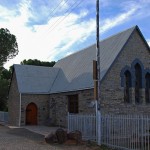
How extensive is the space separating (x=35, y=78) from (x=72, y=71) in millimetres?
5291

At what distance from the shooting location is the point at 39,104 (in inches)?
1189

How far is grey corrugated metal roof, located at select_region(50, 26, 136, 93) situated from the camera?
74.8ft

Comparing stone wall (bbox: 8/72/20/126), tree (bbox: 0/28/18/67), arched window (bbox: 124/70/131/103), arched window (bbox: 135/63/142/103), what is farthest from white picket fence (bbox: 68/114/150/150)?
tree (bbox: 0/28/18/67)

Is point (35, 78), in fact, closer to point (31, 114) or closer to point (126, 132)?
point (31, 114)

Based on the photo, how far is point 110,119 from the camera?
15.8m

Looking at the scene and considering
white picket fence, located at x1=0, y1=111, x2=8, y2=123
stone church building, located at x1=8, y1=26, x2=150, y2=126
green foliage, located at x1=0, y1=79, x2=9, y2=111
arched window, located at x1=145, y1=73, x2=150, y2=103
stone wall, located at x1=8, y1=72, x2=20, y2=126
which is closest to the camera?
stone church building, located at x1=8, y1=26, x2=150, y2=126

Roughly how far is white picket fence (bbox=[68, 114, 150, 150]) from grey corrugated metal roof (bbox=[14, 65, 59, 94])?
1209cm

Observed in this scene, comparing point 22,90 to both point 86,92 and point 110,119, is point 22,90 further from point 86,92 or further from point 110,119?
point 110,119

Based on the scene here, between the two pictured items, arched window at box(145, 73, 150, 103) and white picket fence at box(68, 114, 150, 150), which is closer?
white picket fence at box(68, 114, 150, 150)

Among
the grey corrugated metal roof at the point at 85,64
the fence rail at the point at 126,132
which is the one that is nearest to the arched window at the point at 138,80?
the grey corrugated metal roof at the point at 85,64

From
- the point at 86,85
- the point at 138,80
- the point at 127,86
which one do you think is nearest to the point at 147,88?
the point at 138,80

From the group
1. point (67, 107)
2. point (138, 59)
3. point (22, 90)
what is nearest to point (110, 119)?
point (138, 59)

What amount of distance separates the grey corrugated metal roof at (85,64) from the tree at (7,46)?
1478 cm

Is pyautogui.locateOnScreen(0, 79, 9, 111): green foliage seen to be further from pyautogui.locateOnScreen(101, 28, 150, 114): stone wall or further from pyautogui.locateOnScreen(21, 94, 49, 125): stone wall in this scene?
pyautogui.locateOnScreen(101, 28, 150, 114): stone wall
